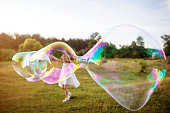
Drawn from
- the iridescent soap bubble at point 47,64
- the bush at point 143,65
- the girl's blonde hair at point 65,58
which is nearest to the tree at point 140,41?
the bush at point 143,65

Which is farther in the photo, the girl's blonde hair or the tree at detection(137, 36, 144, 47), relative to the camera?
the girl's blonde hair

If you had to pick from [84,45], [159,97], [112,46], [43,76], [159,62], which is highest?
[84,45]

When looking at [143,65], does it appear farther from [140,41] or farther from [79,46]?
[79,46]

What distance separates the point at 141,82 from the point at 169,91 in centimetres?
343

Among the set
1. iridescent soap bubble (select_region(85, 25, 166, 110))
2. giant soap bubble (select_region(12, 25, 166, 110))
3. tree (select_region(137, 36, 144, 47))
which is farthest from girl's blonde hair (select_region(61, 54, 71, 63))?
tree (select_region(137, 36, 144, 47))

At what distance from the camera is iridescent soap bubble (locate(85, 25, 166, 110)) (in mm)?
3516

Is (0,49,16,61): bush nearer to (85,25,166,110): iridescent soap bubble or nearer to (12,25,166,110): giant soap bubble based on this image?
(12,25,166,110): giant soap bubble

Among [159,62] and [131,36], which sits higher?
[131,36]

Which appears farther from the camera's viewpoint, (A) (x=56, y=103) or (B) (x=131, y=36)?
(A) (x=56, y=103)

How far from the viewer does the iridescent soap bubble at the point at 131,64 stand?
3516mm

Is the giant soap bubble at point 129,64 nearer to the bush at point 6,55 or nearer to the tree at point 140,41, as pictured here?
the tree at point 140,41

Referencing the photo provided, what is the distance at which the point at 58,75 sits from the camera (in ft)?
16.0

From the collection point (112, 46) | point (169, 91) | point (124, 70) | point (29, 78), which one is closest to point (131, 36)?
point (112, 46)

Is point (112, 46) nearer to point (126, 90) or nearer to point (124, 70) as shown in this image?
point (124, 70)
